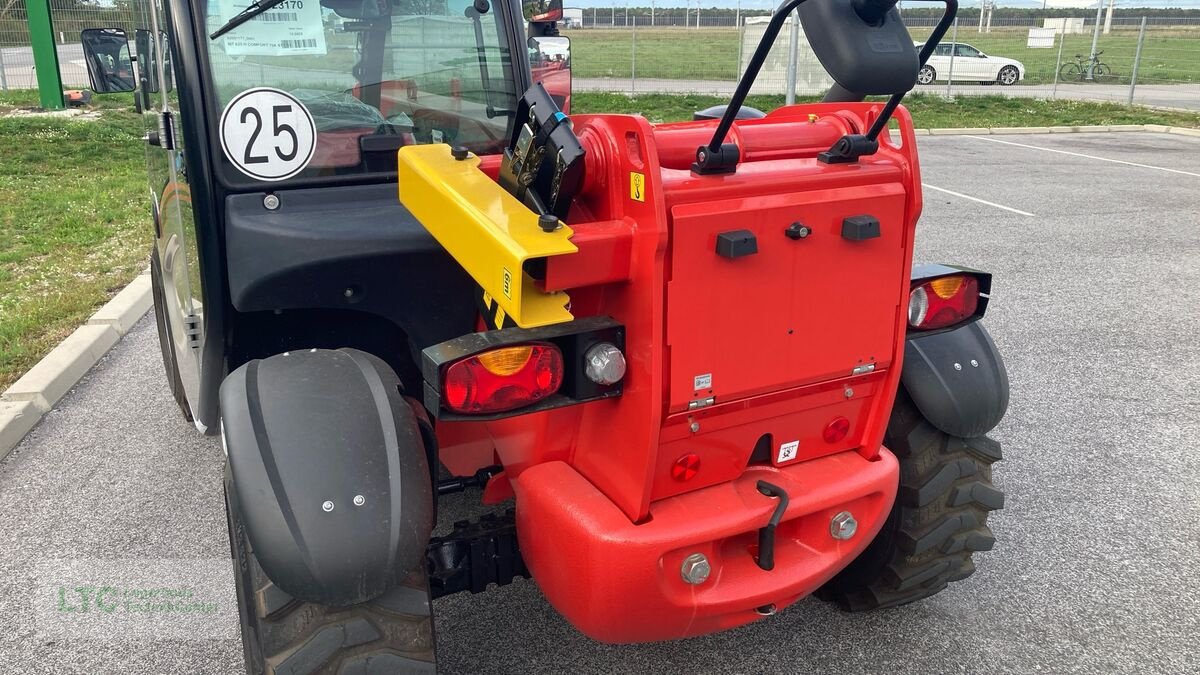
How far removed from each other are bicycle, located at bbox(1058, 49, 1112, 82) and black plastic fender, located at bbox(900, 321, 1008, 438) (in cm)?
2790

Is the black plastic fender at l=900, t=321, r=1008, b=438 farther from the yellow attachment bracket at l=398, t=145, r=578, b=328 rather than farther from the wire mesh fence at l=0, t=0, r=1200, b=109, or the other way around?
the wire mesh fence at l=0, t=0, r=1200, b=109

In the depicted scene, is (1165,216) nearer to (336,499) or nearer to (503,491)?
(503,491)

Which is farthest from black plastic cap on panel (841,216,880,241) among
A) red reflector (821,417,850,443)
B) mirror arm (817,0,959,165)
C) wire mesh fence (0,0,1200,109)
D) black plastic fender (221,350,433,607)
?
wire mesh fence (0,0,1200,109)

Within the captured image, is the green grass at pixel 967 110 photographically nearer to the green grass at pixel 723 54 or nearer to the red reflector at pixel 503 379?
the green grass at pixel 723 54

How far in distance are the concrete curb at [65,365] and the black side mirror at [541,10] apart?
310cm

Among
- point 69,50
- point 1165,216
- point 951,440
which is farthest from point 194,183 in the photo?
point 69,50

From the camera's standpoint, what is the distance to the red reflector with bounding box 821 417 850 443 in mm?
2371

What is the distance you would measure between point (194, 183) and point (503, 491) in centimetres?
125

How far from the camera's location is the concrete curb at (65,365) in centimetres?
430

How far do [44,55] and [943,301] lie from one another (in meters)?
15.2

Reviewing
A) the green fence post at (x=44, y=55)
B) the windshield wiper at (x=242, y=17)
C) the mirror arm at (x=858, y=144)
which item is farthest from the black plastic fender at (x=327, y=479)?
the green fence post at (x=44, y=55)

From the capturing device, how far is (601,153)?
79.4 inches

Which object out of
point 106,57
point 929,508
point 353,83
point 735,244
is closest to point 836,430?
point 929,508

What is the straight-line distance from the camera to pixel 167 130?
282cm
